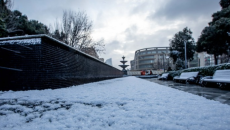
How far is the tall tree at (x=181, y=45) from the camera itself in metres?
32.8

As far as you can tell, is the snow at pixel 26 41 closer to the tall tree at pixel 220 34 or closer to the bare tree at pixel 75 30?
the bare tree at pixel 75 30

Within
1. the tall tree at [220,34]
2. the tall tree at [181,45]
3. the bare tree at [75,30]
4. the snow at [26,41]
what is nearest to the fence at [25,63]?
the snow at [26,41]

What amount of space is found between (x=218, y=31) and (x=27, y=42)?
22.7m

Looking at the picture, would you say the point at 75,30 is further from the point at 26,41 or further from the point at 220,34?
the point at 220,34

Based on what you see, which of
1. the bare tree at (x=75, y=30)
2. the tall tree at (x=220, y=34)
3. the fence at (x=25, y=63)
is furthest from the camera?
the tall tree at (x=220, y=34)

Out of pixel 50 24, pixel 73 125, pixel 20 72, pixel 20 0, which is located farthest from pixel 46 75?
pixel 50 24

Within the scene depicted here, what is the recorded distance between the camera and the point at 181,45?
110 feet

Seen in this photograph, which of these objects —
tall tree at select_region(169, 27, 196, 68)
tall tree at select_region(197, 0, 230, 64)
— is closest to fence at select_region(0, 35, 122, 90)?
tall tree at select_region(197, 0, 230, 64)

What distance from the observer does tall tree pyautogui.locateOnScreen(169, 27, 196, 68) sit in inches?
1291

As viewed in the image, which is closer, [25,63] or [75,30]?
[25,63]

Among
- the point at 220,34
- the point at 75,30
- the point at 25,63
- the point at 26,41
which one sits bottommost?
the point at 25,63

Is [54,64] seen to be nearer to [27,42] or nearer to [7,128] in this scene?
[27,42]

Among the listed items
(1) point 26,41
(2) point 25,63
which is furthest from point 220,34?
(2) point 25,63

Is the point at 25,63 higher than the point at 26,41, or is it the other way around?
the point at 26,41
